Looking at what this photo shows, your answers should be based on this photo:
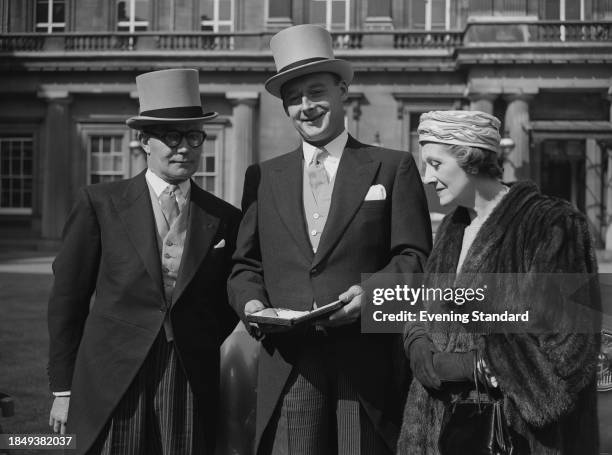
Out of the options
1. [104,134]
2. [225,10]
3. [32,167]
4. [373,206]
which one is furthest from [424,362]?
[32,167]

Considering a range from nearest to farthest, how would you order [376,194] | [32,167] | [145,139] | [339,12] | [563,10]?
1. [376,194]
2. [145,139]
3. [563,10]
4. [339,12]
5. [32,167]

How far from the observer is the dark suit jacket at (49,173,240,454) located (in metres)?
3.28

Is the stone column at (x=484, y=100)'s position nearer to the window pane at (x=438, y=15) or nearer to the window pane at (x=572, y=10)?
the window pane at (x=438, y=15)

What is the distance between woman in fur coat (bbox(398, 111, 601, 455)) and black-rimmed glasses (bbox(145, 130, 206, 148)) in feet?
3.62

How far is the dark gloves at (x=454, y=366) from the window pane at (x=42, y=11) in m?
24.8

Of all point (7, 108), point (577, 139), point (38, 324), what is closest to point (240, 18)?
point (7, 108)

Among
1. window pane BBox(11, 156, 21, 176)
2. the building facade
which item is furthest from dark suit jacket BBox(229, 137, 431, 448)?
window pane BBox(11, 156, 21, 176)

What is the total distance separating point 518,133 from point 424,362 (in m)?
20.5

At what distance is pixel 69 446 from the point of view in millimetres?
3271

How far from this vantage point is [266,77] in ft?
78.9

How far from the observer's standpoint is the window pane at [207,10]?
25078 mm

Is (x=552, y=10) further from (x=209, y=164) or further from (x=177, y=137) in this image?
(x=177, y=137)

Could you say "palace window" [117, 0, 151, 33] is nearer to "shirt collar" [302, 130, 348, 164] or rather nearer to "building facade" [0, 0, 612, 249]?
"building facade" [0, 0, 612, 249]

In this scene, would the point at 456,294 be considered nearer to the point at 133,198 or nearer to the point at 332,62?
the point at 332,62
